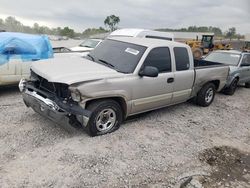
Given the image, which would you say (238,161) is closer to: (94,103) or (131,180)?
(131,180)

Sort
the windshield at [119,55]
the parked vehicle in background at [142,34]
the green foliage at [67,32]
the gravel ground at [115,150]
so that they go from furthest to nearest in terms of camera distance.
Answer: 1. the green foliage at [67,32]
2. the parked vehicle in background at [142,34]
3. the windshield at [119,55]
4. the gravel ground at [115,150]

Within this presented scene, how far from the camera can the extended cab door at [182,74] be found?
5.81 metres

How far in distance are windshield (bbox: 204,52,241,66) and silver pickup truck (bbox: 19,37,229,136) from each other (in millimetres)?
3955

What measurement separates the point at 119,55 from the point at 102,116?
139 cm

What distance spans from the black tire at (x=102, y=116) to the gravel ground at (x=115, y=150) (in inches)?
5.1

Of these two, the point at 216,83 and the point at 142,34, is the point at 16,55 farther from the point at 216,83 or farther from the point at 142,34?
the point at 142,34

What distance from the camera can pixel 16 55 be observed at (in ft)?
21.8

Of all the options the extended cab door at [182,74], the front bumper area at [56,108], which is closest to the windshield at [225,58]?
the extended cab door at [182,74]

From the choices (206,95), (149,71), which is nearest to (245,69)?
(206,95)

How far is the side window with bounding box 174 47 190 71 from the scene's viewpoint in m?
5.82

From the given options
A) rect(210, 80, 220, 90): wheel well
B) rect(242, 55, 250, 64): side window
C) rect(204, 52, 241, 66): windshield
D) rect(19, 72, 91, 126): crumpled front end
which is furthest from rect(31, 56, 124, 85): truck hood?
rect(242, 55, 250, 64): side window

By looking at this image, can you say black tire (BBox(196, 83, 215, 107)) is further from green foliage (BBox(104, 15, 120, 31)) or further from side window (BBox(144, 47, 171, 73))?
green foliage (BBox(104, 15, 120, 31))

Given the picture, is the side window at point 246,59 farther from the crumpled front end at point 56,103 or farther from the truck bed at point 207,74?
the crumpled front end at point 56,103

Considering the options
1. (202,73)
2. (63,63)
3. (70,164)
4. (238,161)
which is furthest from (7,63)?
(238,161)
